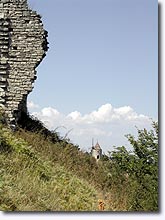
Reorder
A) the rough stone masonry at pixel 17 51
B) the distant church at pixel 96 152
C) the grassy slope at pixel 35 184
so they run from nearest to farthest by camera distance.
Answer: the grassy slope at pixel 35 184 < the rough stone masonry at pixel 17 51 < the distant church at pixel 96 152

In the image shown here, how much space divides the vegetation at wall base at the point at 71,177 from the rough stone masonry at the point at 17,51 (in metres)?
0.49

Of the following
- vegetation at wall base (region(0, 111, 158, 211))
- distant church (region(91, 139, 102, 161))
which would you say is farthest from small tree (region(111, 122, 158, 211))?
distant church (region(91, 139, 102, 161))

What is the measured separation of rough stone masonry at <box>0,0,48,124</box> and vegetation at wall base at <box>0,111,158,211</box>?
0.49 metres

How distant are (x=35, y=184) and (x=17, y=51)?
3.75 metres

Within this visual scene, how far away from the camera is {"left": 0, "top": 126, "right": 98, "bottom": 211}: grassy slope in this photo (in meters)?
5.41

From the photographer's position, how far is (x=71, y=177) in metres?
7.71

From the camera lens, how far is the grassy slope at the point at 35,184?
541cm

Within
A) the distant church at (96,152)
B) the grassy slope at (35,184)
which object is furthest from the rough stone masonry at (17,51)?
the distant church at (96,152)

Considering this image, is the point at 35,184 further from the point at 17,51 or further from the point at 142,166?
the point at 17,51

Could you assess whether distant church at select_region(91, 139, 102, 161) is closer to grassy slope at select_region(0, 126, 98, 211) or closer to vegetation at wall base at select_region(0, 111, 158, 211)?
vegetation at wall base at select_region(0, 111, 158, 211)

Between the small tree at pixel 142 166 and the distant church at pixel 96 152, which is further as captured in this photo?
the distant church at pixel 96 152

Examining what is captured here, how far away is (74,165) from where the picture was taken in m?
8.85

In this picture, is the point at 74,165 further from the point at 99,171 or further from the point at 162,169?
the point at 162,169

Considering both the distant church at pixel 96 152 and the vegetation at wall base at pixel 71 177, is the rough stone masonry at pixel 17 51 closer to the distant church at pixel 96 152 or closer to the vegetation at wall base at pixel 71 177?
the vegetation at wall base at pixel 71 177
